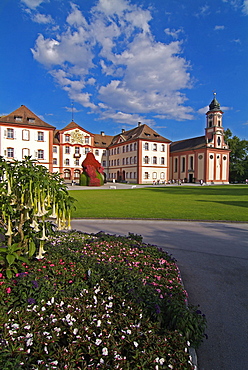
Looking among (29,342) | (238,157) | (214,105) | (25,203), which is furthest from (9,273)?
(238,157)

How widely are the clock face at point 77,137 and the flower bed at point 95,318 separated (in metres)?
57.7

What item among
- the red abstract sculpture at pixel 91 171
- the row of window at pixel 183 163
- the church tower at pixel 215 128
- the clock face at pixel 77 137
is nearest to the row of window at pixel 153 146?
the row of window at pixel 183 163

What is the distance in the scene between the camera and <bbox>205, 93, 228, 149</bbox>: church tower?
63375 mm

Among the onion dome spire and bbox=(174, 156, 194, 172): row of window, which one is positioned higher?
the onion dome spire

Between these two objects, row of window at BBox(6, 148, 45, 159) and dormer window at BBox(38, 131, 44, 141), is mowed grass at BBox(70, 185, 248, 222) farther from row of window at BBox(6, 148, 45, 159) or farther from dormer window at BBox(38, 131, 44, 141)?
dormer window at BBox(38, 131, 44, 141)

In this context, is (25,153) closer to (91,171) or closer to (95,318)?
(91,171)

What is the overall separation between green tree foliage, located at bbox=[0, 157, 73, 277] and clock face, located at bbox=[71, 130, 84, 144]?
57.8 meters

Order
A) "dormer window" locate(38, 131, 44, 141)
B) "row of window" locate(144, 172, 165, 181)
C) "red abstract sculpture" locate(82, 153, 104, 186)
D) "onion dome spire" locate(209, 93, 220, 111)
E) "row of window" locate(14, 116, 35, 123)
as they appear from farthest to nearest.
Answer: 1. "onion dome spire" locate(209, 93, 220, 111)
2. "row of window" locate(144, 172, 165, 181)
3. "dormer window" locate(38, 131, 44, 141)
4. "row of window" locate(14, 116, 35, 123)
5. "red abstract sculpture" locate(82, 153, 104, 186)

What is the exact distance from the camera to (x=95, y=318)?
2.67m

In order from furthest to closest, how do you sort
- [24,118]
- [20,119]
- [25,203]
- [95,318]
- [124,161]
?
[124,161], [24,118], [20,119], [25,203], [95,318]

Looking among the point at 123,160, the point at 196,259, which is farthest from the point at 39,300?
the point at 123,160

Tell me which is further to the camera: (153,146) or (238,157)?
(238,157)

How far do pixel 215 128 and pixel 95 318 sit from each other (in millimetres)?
68452

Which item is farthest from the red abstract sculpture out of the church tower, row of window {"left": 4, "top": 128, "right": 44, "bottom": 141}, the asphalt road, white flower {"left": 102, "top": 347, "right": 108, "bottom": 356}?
white flower {"left": 102, "top": 347, "right": 108, "bottom": 356}
